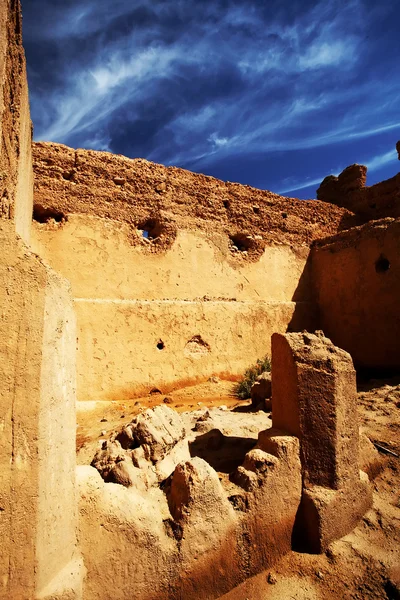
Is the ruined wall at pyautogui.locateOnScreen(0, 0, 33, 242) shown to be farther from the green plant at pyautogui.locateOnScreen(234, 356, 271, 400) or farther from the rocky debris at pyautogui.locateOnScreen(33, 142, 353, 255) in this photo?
the green plant at pyautogui.locateOnScreen(234, 356, 271, 400)

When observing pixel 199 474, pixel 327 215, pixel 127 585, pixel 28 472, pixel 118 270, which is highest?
pixel 327 215

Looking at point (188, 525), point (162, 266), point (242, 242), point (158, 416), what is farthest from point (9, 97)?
point (242, 242)

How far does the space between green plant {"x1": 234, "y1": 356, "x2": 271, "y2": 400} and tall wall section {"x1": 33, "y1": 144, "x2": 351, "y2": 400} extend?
187mm

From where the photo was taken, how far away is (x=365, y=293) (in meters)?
7.31

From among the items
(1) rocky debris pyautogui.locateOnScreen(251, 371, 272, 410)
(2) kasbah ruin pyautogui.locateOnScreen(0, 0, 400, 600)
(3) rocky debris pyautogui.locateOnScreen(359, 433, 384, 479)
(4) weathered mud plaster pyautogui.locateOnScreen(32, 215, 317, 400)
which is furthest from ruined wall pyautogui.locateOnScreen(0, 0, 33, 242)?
(1) rocky debris pyautogui.locateOnScreen(251, 371, 272, 410)

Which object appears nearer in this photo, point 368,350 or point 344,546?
point 344,546

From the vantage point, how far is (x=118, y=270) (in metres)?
6.48

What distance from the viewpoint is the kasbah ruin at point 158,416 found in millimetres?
1586

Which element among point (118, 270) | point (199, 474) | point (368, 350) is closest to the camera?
point (199, 474)

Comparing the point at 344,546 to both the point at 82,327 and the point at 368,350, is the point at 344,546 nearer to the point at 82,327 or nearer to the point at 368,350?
the point at 82,327

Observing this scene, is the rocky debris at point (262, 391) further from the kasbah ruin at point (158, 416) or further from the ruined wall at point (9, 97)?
the ruined wall at point (9, 97)

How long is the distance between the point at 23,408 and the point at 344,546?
251 cm

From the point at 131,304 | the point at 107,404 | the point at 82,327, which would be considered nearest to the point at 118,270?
the point at 131,304

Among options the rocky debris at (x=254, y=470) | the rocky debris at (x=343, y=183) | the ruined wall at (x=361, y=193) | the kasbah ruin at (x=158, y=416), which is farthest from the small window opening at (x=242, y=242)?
the rocky debris at (x=254, y=470)
